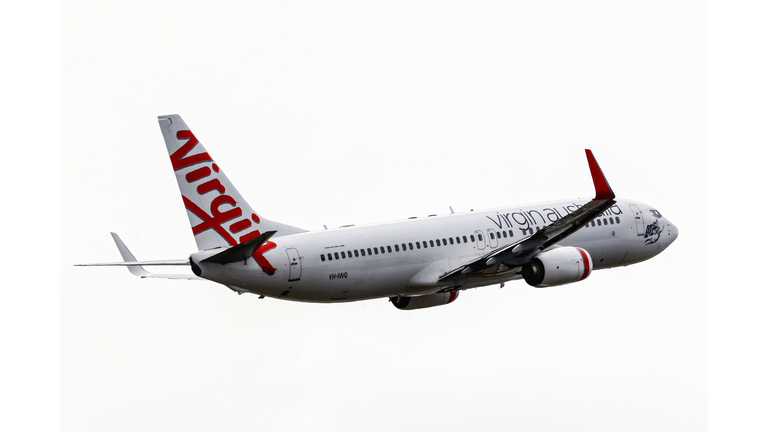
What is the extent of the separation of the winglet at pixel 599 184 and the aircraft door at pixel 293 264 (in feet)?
38.4

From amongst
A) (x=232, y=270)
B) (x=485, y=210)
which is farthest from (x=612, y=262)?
(x=232, y=270)

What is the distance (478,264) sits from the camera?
52.0 metres

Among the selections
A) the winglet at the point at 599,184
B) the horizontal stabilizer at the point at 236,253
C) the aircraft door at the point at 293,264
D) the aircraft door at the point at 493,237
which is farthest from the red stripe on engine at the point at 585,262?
the horizontal stabilizer at the point at 236,253

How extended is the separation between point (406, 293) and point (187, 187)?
10.8 meters

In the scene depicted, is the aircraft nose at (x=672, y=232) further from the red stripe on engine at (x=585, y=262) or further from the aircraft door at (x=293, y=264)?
the aircraft door at (x=293, y=264)

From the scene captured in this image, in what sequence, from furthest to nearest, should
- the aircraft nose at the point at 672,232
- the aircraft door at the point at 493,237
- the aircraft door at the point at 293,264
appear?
the aircraft nose at the point at 672,232 → the aircraft door at the point at 493,237 → the aircraft door at the point at 293,264

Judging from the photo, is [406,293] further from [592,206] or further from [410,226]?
[592,206]

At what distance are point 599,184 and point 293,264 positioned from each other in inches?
477

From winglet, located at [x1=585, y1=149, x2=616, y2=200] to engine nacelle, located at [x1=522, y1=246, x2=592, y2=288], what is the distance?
16.9ft

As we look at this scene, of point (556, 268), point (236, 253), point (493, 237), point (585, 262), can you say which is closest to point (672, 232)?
point (585, 262)

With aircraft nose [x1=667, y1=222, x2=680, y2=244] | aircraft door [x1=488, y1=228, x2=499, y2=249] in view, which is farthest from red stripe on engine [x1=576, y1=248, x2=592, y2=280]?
aircraft nose [x1=667, y1=222, x2=680, y2=244]

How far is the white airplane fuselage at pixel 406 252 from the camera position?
48.2 m

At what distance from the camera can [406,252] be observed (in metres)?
51.3

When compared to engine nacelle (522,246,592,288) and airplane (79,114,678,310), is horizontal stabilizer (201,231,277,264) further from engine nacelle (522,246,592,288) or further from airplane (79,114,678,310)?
engine nacelle (522,246,592,288)
